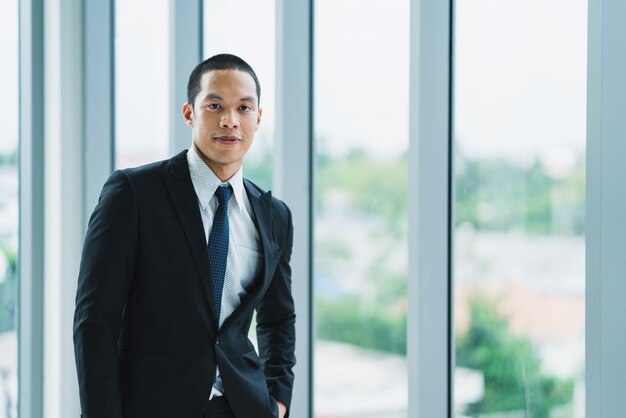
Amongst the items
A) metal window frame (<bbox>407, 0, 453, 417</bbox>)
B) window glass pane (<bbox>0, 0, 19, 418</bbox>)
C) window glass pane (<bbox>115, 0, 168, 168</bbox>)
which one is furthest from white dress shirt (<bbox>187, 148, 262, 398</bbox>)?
window glass pane (<bbox>0, 0, 19, 418</bbox>)

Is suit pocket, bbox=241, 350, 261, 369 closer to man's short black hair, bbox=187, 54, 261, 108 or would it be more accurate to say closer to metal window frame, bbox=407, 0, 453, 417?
metal window frame, bbox=407, 0, 453, 417

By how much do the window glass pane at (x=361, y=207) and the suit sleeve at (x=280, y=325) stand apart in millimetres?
300

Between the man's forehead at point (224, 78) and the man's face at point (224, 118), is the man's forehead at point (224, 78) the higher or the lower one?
the higher one

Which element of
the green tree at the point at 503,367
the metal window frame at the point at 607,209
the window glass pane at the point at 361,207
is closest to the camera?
the metal window frame at the point at 607,209

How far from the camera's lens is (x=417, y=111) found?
1.90m

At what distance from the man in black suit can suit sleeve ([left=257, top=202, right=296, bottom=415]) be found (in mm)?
95

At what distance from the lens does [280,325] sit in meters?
2.06

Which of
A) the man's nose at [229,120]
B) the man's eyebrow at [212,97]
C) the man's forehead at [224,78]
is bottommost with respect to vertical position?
the man's nose at [229,120]

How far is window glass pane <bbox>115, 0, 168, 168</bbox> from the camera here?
126 inches

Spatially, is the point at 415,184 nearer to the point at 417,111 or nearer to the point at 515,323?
the point at 417,111

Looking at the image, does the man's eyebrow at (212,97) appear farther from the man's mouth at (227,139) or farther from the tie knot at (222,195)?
the tie knot at (222,195)

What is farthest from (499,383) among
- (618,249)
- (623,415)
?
(618,249)

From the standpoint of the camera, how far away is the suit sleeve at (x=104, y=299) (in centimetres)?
162

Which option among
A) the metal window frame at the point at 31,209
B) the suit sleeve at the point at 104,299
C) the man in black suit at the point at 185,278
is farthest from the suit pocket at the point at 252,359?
the metal window frame at the point at 31,209
